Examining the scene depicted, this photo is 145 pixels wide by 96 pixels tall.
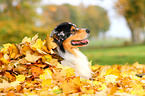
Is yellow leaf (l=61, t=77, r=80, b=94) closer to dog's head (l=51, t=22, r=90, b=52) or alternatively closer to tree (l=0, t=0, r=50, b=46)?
dog's head (l=51, t=22, r=90, b=52)

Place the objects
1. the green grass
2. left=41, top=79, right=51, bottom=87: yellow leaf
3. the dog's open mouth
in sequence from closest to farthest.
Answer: left=41, top=79, right=51, bottom=87: yellow leaf → the dog's open mouth → the green grass

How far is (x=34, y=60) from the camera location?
3.40 metres

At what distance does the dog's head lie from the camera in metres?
3.59

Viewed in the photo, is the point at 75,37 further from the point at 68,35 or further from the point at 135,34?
the point at 135,34

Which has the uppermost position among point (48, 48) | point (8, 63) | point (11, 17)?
point (11, 17)

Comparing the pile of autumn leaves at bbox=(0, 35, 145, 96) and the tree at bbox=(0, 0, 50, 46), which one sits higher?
the tree at bbox=(0, 0, 50, 46)

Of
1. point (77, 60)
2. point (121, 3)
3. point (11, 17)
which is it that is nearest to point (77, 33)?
point (77, 60)

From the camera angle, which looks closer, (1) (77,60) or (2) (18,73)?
(2) (18,73)

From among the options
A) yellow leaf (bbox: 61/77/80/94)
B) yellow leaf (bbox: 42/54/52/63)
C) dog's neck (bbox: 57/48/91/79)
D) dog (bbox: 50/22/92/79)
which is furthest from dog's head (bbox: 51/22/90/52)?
yellow leaf (bbox: 61/77/80/94)

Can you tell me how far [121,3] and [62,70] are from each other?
1362 centimetres

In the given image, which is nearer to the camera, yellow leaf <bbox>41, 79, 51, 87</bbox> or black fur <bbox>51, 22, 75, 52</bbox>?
yellow leaf <bbox>41, 79, 51, 87</bbox>

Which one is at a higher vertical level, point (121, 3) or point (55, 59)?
point (121, 3)

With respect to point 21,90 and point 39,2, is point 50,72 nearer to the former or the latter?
point 21,90

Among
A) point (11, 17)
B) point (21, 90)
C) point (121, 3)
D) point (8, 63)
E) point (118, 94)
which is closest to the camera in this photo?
point (118, 94)
